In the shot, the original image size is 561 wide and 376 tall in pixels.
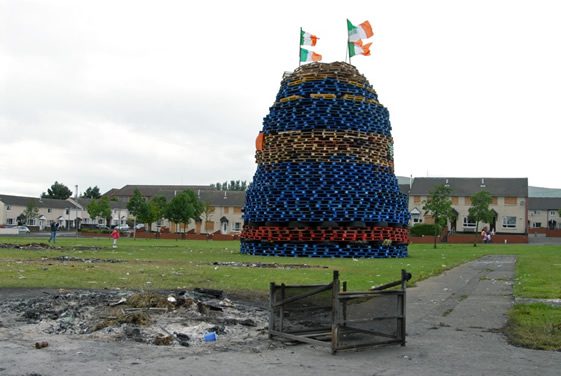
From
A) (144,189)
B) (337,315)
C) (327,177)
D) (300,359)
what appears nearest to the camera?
(300,359)

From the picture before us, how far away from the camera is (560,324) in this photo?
37.7ft

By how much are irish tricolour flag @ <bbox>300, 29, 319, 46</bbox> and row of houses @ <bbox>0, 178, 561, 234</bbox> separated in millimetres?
45074

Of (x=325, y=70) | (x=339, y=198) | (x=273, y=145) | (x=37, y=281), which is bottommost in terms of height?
(x=37, y=281)

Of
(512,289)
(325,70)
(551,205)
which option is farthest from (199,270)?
(551,205)

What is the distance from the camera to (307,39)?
42719mm

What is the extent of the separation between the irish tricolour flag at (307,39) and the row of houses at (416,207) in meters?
45.1

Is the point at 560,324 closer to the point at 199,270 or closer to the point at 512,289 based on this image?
the point at 512,289

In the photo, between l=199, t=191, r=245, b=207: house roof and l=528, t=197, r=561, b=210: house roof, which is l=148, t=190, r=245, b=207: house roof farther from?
l=528, t=197, r=561, b=210: house roof

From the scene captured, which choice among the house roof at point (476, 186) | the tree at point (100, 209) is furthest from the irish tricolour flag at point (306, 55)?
the tree at point (100, 209)

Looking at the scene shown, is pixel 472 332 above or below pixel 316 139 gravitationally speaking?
below

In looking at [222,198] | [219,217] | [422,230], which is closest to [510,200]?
[422,230]

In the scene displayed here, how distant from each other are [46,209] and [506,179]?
282 ft

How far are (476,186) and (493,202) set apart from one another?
4.53 meters

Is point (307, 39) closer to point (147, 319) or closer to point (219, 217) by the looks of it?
point (147, 319)
